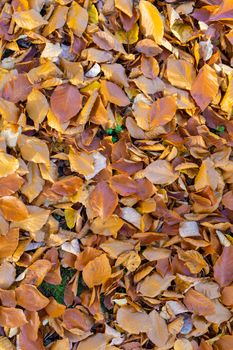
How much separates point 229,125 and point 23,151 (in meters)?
0.62

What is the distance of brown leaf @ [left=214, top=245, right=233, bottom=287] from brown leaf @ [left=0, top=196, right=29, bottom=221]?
569 mm

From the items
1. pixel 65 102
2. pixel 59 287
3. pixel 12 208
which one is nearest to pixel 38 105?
pixel 65 102

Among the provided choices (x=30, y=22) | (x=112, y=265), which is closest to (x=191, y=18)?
(x=30, y=22)

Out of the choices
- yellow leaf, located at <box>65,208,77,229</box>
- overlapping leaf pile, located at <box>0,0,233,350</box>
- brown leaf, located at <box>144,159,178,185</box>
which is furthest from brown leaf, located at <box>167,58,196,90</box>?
yellow leaf, located at <box>65,208,77,229</box>

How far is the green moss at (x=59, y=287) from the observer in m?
1.60

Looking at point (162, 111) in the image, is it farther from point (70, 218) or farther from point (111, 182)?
point (70, 218)

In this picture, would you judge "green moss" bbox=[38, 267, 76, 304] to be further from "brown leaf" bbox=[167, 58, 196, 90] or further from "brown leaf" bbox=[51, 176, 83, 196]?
"brown leaf" bbox=[167, 58, 196, 90]

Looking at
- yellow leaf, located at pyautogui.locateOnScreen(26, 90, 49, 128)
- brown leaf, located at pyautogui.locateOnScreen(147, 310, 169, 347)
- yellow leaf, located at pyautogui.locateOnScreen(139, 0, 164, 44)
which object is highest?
yellow leaf, located at pyautogui.locateOnScreen(139, 0, 164, 44)

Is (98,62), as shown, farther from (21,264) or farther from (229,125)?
(21,264)

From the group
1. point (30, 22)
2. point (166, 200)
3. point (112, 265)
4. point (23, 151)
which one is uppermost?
point (30, 22)

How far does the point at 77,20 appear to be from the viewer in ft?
5.32

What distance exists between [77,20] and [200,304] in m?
0.89

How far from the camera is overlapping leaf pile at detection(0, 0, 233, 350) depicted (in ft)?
5.10

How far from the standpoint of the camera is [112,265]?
1600 millimetres
